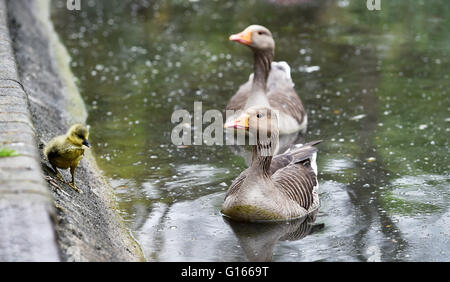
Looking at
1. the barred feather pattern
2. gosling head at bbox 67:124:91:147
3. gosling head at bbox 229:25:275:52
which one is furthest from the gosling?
gosling head at bbox 229:25:275:52

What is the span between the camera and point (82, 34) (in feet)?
49.4

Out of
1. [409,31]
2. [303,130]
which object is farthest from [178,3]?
[303,130]

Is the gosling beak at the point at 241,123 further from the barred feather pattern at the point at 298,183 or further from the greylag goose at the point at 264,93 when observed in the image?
the greylag goose at the point at 264,93

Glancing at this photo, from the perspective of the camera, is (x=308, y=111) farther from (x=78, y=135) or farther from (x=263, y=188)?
(x=78, y=135)

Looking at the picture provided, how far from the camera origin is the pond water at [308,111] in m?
6.21

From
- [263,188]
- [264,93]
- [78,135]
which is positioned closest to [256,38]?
[264,93]

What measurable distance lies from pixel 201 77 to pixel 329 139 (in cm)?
349

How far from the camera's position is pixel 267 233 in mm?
6285

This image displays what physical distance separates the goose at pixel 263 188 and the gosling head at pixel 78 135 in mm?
1264

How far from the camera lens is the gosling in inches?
227

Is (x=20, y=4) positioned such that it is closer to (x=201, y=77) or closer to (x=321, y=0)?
(x=201, y=77)

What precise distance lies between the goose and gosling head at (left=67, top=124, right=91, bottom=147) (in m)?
1.26

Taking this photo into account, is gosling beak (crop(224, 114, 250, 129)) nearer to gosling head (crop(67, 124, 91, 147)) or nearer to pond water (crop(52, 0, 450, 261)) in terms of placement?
pond water (crop(52, 0, 450, 261))

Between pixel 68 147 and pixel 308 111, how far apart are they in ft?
16.4
